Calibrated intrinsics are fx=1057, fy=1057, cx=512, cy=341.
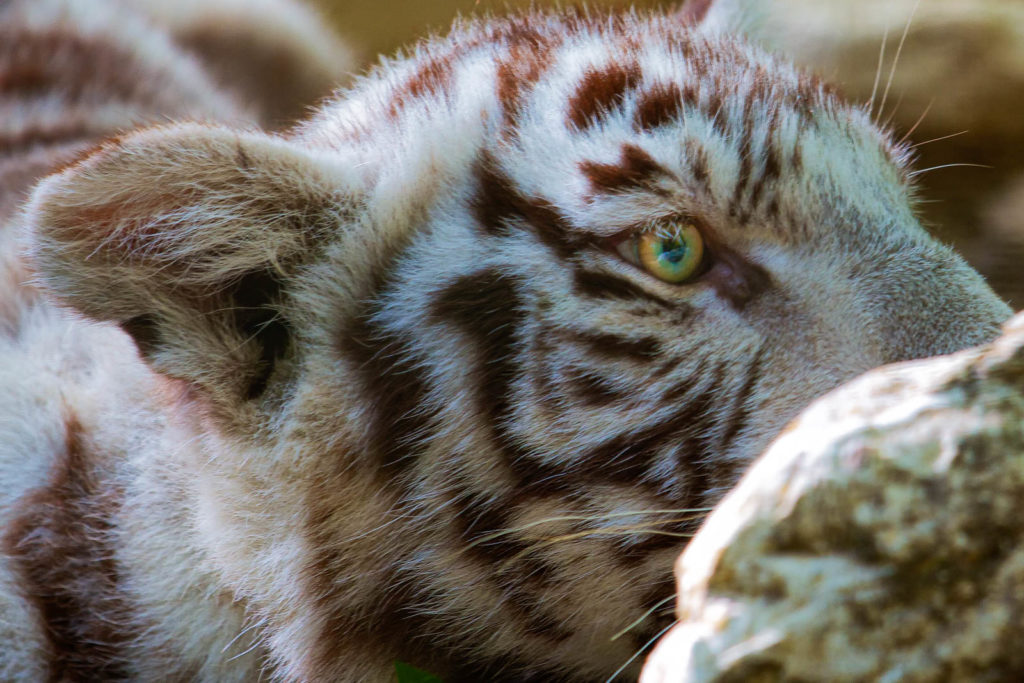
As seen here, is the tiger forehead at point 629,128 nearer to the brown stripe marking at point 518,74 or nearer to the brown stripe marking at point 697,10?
the brown stripe marking at point 518,74

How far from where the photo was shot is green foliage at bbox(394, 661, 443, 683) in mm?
1507

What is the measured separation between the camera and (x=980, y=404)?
0.86 metres

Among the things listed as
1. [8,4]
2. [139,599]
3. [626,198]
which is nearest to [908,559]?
[626,198]

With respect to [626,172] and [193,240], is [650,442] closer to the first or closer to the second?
[626,172]

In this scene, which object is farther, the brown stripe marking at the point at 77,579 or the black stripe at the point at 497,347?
the brown stripe marking at the point at 77,579

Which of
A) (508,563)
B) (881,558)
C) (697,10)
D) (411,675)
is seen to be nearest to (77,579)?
(411,675)

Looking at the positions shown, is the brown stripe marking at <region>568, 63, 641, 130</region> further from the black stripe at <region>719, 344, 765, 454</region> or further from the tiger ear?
the tiger ear

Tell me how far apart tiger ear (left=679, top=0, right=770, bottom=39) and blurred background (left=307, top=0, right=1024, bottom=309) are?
0.47m

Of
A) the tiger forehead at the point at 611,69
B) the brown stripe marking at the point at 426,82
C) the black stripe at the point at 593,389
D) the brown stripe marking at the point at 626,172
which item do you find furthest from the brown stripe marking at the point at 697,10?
the black stripe at the point at 593,389

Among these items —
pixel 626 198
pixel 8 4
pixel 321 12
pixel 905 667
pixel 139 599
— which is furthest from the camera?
pixel 321 12

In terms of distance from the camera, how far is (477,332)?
1467 millimetres

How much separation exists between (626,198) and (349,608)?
71 centimetres

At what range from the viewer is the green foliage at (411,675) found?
1.51 m

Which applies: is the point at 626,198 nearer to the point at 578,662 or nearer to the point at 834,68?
the point at 578,662
